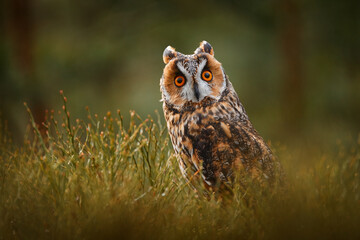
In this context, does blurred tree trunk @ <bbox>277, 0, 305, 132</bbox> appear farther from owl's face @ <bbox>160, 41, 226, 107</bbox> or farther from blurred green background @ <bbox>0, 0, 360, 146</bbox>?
owl's face @ <bbox>160, 41, 226, 107</bbox>

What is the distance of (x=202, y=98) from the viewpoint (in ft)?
8.41

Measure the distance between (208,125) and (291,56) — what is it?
16.3 ft

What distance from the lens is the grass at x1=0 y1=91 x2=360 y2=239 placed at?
5.42ft

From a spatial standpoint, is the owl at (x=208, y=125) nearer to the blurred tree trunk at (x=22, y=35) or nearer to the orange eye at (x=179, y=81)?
the orange eye at (x=179, y=81)

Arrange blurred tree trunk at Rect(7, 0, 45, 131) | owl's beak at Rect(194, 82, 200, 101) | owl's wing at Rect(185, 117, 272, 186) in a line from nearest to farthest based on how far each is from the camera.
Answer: owl's wing at Rect(185, 117, 272, 186) < owl's beak at Rect(194, 82, 200, 101) < blurred tree trunk at Rect(7, 0, 45, 131)

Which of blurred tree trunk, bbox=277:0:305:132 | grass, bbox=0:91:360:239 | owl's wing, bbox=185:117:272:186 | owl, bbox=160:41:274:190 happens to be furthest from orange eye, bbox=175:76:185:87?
blurred tree trunk, bbox=277:0:305:132

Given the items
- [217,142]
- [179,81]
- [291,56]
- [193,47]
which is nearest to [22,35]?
[193,47]

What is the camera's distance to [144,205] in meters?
1.87

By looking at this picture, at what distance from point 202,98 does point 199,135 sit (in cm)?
25

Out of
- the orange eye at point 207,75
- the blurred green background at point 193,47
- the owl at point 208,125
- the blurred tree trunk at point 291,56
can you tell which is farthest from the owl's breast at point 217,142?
the blurred tree trunk at point 291,56

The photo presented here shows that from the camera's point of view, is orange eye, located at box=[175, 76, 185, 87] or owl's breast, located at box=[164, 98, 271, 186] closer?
owl's breast, located at box=[164, 98, 271, 186]

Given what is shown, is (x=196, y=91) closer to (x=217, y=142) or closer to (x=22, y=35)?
(x=217, y=142)

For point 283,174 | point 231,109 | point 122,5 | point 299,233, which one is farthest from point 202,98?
point 122,5

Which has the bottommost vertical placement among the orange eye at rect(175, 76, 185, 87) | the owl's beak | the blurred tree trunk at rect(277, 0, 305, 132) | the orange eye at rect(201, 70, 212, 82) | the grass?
the grass
